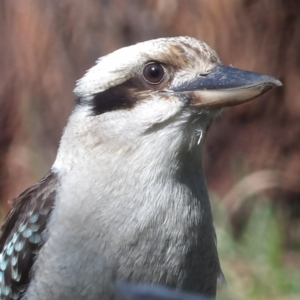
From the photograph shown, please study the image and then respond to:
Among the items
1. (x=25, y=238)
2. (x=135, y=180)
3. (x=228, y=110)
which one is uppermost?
(x=228, y=110)

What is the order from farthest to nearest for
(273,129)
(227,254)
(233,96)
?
(273,129) < (227,254) < (233,96)

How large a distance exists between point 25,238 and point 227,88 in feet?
3.36

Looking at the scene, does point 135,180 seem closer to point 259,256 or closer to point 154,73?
point 154,73

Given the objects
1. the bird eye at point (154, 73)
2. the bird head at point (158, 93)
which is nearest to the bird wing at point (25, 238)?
the bird head at point (158, 93)

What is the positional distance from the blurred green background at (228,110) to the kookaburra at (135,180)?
8.61 ft

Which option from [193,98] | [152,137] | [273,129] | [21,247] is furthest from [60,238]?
[273,129]

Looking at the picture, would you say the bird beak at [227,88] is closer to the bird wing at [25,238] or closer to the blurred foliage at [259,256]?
the bird wing at [25,238]

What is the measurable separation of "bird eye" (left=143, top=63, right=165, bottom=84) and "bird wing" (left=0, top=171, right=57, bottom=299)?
0.57 m

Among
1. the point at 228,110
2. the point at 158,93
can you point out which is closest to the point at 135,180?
the point at 158,93

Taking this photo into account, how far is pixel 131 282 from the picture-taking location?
3.12 metres

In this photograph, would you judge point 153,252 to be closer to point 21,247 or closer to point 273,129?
point 21,247

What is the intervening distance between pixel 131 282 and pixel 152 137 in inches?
21.8

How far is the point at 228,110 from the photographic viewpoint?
20.5 ft

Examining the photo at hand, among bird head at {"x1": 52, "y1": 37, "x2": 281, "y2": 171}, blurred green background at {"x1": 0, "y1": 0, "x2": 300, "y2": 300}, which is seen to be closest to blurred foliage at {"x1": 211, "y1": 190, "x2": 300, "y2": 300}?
blurred green background at {"x1": 0, "y1": 0, "x2": 300, "y2": 300}
